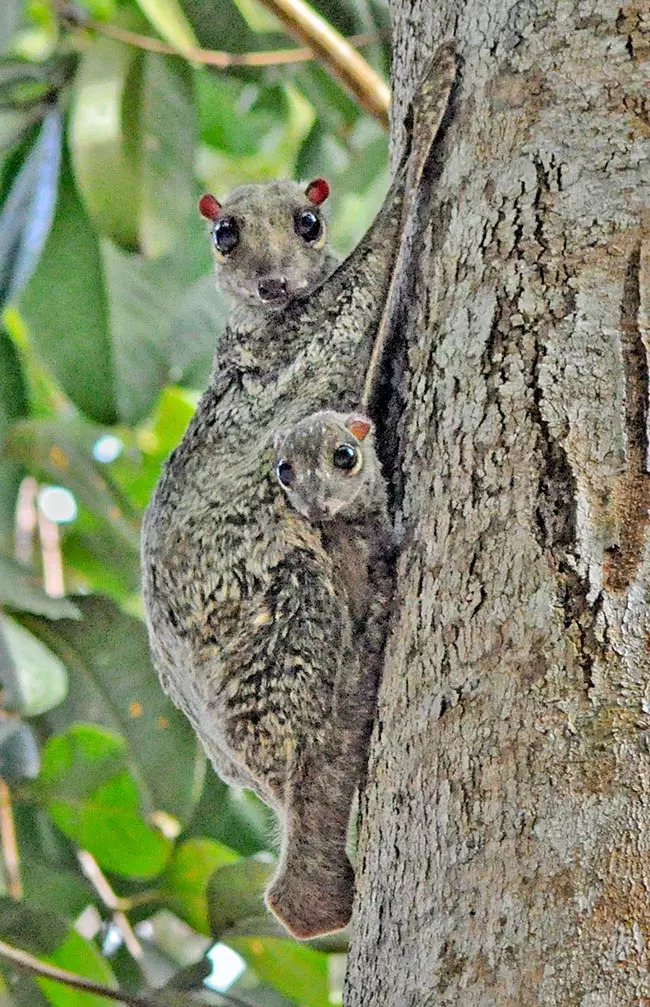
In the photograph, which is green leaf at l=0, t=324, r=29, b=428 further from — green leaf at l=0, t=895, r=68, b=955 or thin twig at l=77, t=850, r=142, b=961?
green leaf at l=0, t=895, r=68, b=955

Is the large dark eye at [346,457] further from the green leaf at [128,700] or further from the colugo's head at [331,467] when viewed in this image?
the green leaf at [128,700]

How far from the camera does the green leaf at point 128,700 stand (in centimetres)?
319

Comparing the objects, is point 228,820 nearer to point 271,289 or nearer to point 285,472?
point 271,289

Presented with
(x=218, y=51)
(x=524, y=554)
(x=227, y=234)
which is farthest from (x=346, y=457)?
(x=218, y=51)

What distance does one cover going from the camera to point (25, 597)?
10.9ft

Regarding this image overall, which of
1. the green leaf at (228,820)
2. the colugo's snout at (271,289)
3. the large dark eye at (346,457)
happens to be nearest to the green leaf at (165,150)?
the colugo's snout at (271,289)

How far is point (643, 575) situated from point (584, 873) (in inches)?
14.1

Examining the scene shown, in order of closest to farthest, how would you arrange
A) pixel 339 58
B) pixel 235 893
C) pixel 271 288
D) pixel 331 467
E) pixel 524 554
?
1. pixel 524 554
2. pixel 331 467
3. pixel 271 288
4. pixel 235 893
5. pixel 339 58

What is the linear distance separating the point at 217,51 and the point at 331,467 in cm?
210

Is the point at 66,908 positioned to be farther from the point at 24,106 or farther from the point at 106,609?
the point at 24,106

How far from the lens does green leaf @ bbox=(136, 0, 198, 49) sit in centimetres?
369

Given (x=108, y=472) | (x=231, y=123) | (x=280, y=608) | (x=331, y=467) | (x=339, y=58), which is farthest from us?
(x=231, y=123)

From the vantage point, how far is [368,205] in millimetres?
5805

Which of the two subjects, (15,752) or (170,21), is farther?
(170,21)
